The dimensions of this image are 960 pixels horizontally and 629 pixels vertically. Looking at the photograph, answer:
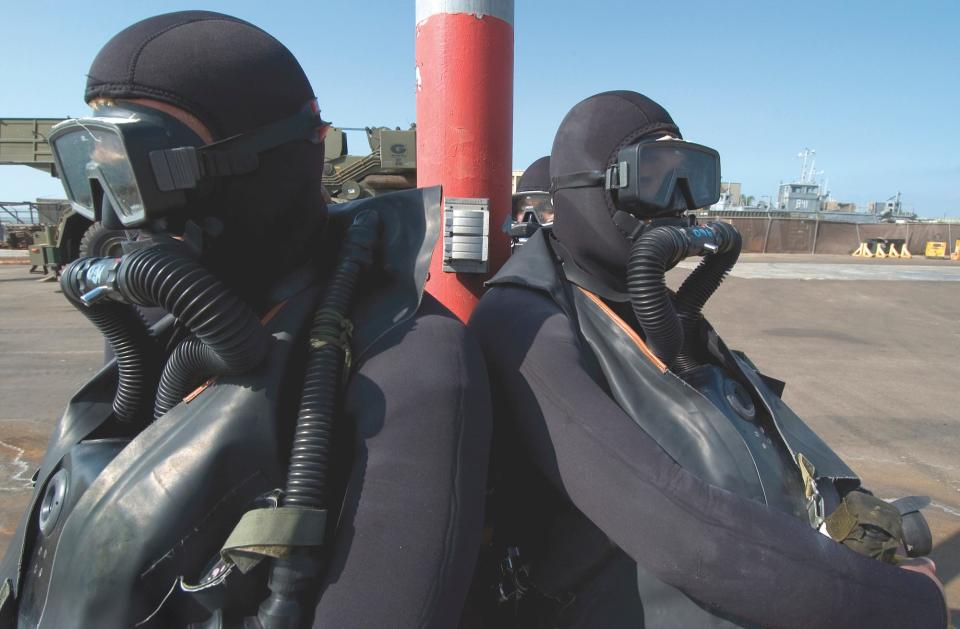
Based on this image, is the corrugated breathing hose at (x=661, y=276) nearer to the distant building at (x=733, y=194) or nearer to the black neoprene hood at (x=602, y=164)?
the black neoprene hood at (x=602, y=164)

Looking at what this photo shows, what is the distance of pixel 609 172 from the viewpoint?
1.85 m

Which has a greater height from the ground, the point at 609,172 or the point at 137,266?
the point at 609,172

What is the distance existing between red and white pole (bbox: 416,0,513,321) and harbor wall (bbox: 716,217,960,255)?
24657 mm

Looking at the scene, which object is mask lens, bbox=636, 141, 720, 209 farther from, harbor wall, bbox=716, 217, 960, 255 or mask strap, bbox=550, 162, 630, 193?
harbor wall, bbox=716, 217, 960, 255

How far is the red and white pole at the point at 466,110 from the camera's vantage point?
2623 mm

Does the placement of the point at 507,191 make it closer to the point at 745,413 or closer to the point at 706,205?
the point at 706,205

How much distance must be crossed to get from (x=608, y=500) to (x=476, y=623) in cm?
69

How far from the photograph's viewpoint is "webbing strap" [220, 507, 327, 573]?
38.5 inches

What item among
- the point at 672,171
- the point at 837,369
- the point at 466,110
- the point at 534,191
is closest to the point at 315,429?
the point at 672,171

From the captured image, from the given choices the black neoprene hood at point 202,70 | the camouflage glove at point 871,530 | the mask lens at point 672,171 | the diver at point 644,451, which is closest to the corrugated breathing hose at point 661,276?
the diver at point 644,451

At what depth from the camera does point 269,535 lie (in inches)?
38.6

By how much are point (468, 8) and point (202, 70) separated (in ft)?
5.55

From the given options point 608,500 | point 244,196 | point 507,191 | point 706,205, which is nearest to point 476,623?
point 608,500

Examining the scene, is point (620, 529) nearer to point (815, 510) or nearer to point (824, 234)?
point (815, 510)
